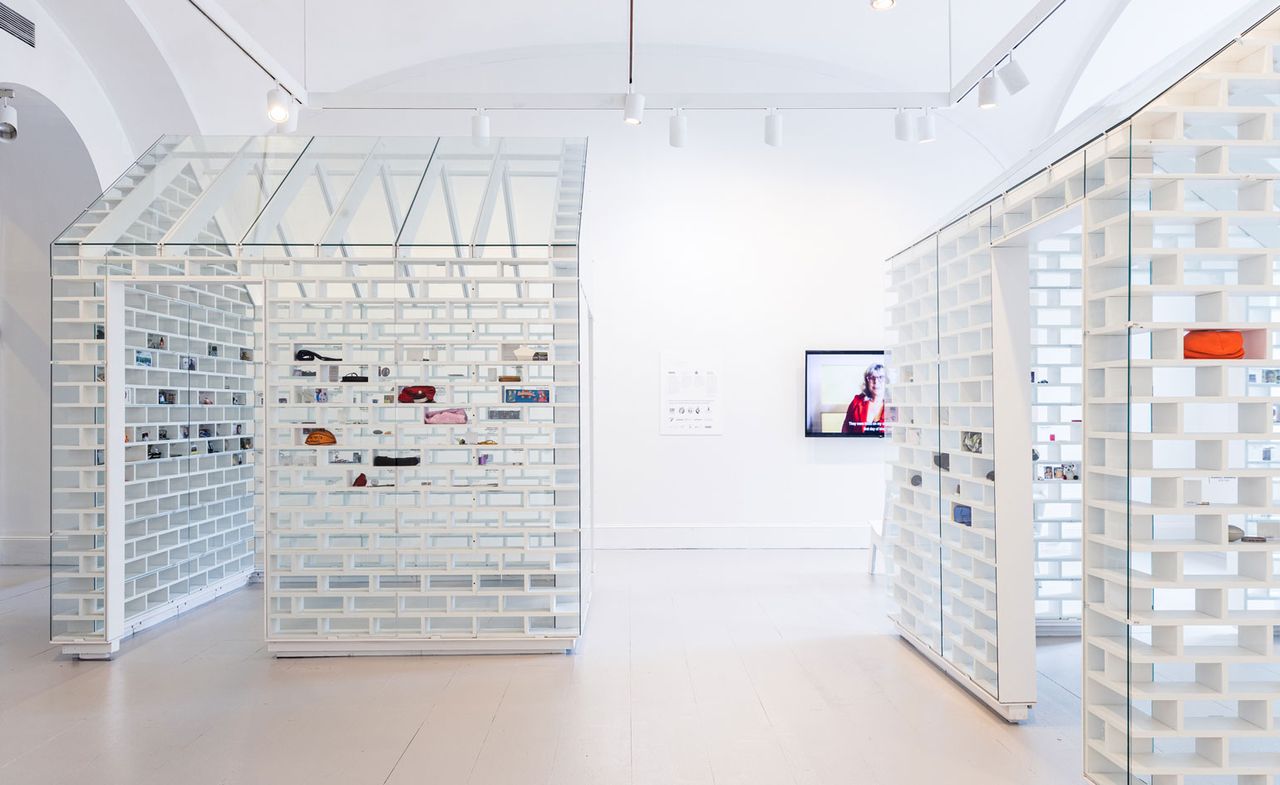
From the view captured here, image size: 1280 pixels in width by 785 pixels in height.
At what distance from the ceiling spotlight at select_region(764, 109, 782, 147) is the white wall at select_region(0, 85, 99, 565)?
630 centimetres

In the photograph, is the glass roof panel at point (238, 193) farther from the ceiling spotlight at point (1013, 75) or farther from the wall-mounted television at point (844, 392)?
the wall-mounted television at point (844, 392)

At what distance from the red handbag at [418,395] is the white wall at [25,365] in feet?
16.2

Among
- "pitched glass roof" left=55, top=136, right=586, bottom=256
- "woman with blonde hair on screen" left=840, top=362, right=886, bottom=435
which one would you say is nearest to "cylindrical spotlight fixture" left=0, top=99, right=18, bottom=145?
"pitched glass roof" left=55, top=136, right=586, bottom=256

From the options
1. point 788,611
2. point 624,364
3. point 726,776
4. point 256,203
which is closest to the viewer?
point 726,776

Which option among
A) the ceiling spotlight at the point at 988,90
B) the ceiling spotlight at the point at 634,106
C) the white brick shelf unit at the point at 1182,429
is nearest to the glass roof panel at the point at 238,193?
the ceiling spotlight at the point at 634,106

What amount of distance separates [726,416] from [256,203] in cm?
474

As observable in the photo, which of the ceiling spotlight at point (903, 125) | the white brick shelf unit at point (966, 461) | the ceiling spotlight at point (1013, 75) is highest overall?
the ceiling spotlight at point (903, 125)

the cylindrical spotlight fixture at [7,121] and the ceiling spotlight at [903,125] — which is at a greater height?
the ceiling spotlight at [903,125]

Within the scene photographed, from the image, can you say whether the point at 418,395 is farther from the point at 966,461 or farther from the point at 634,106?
the point at 966,461

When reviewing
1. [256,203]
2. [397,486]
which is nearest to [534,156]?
[256,203]

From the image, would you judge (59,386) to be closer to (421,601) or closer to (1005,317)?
(421,601)

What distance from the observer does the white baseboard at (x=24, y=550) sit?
7.62 meters

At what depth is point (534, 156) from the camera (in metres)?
5.28

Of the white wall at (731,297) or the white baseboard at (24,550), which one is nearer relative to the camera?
the white baseboard at (24,550)
